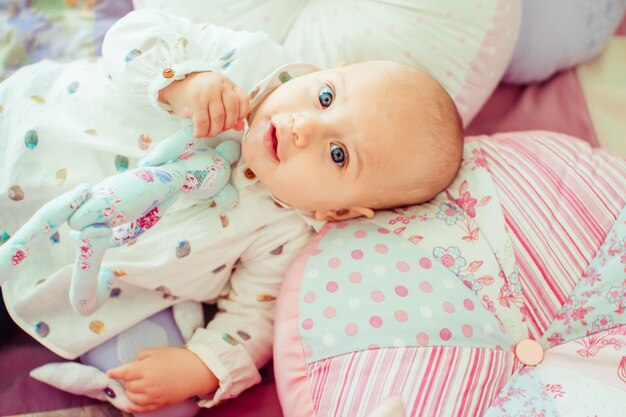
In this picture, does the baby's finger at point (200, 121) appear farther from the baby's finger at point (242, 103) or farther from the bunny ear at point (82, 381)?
the bunny ear at point (82, 381)

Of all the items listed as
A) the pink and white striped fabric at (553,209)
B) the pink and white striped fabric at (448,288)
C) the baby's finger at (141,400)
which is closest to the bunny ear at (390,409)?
the pink and white striped fabric at (448,288)

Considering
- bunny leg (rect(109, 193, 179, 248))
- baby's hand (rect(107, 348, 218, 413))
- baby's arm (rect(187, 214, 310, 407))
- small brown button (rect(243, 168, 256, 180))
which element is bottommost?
baby's hand (rect(107, 348, 218, 413))

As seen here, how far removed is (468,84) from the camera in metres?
1.21

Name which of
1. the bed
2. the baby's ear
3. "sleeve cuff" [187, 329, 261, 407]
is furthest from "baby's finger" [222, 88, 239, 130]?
the bed

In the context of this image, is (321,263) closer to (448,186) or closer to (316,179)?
(316,179)

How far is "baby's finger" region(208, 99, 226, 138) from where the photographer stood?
0.89 meters

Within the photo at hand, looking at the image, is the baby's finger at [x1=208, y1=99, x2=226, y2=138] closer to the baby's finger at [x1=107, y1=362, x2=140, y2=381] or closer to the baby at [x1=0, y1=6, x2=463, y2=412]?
the baby at [x1=0, y1=6, x2=463, y2=412]

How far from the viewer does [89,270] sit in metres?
0.78

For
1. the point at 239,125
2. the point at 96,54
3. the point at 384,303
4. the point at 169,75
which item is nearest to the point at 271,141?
the point at 239,125

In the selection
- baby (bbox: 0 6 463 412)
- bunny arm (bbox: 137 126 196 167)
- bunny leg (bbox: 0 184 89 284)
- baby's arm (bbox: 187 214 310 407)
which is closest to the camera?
bunny leg (bbox: 0 184 89 284)

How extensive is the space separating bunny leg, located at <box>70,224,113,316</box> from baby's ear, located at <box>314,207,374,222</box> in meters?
0.37

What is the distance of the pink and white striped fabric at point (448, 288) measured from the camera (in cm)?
88

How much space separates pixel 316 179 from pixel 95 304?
38 cm

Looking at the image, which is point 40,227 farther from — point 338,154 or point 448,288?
point 448,288
